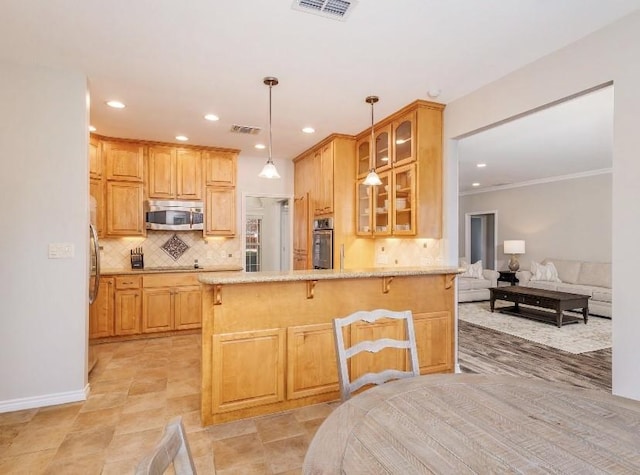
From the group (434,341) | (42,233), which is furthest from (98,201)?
(434,341)

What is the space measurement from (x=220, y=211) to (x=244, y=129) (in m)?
1.43

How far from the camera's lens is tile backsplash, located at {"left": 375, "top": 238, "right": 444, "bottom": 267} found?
3.74 metres

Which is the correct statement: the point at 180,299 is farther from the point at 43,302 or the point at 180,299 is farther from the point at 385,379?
the point at 385,379

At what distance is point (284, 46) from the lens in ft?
8.38

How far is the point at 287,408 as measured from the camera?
2.71 metres

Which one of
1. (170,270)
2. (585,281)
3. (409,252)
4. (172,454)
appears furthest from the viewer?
(585,281)

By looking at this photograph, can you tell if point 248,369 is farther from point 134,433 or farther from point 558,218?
point 558,218

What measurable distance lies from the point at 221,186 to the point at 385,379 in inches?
170

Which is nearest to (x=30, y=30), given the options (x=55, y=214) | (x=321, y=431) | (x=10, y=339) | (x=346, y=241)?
(x=55, y=214)

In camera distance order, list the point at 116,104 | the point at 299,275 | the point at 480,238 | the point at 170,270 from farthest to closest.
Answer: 1. the point at 480,238
2. the point at 170,270
3. the point at 116,104
4. the point at 299,275

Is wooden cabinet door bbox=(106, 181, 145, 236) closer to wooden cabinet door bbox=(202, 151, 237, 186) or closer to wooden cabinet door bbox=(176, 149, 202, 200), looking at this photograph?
wooden cabinet door bbox=(176, 149, 202, 200)

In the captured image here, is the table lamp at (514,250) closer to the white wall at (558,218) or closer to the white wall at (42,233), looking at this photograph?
the white wall at (558,218)

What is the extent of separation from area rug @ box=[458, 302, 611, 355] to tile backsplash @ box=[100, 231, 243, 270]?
13.1ft

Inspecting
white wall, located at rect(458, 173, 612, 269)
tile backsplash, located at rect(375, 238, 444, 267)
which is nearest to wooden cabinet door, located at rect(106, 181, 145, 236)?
tile backsplash, located at rect(375, 238, 444, 267)
